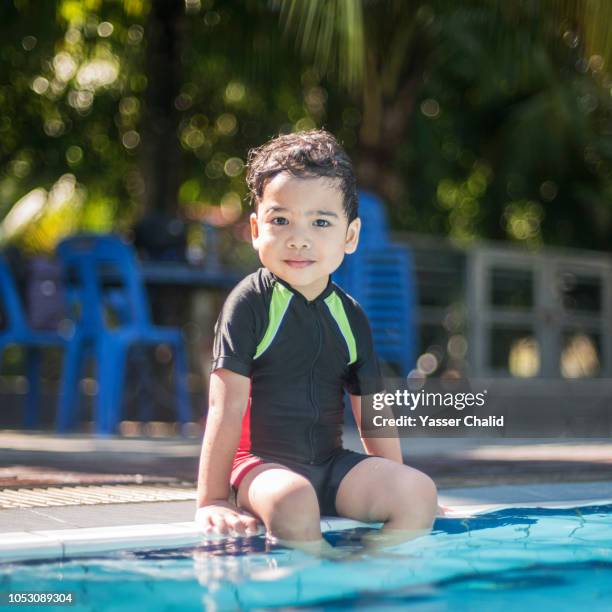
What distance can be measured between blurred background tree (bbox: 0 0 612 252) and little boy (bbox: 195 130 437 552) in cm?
347

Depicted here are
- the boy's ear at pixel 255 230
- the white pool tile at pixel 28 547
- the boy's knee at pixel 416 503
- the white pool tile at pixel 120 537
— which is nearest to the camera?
the white pool tile at pixel 28 547

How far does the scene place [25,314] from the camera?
8.55 m

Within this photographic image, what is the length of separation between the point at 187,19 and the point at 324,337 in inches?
266

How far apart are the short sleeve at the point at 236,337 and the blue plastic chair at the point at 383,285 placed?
4.38m

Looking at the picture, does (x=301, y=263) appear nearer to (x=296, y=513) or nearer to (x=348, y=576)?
(x=296, y=513)

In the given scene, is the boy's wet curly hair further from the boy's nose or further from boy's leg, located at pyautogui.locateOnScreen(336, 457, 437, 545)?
boy's leg, located at pyautogui.locateOnScreen(336, 457, 437, 545)

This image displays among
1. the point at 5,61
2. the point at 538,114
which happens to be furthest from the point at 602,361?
the point at 5,61

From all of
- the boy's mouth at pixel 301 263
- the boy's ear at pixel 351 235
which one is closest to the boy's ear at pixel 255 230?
the boy's mouth at pixel 301 263

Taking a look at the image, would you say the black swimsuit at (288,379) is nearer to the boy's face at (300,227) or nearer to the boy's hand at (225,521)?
the boy's face at (300,227)

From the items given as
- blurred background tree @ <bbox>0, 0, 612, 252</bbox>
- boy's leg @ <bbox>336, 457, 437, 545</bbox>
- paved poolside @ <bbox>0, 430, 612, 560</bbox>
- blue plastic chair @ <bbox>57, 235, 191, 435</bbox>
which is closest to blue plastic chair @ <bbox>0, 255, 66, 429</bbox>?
blue plastic chair @ <bbox>57, 235, 191, 435</bbox>

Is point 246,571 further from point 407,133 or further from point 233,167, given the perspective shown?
point 233,167

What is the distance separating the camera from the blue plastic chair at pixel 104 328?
693 cm

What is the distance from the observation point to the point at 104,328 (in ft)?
23.0

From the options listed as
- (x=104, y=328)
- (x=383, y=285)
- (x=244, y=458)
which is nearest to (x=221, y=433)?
(x=244, y=458)
